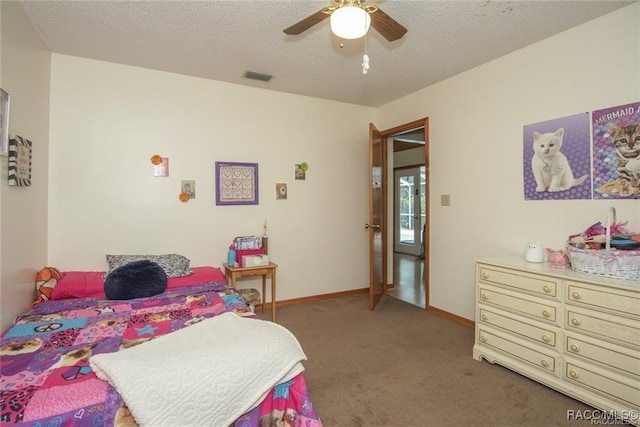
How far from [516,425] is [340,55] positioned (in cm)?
303

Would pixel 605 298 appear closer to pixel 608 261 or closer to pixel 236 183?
pixel 608 261

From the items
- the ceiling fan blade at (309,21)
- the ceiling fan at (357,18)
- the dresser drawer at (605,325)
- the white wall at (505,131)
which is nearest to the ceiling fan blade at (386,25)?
the ceiling fan at (357,18)

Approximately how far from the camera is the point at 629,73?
2.16 m

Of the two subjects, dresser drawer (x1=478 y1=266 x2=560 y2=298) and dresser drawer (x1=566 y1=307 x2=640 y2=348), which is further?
dresser drawer (x1=478 y1=266 x2=560 y2=298)

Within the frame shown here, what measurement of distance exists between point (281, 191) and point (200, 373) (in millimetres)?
2777

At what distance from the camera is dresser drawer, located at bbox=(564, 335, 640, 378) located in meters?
1.75

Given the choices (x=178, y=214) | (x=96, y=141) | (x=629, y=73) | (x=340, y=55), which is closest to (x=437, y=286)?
(x=629, y=73)

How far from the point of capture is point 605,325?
186 centimetres

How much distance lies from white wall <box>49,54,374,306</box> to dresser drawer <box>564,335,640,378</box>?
2.66 m

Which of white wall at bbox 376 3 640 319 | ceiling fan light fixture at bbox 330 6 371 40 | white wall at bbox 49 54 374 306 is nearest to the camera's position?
ceiling fan light fixture at bbox 330 6 371 40

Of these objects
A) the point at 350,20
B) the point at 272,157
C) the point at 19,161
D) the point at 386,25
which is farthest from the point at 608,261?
the point at 19,161

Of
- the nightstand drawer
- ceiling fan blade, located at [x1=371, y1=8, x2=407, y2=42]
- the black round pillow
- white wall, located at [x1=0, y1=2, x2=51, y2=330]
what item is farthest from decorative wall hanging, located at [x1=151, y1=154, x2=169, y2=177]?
ceiling fan blade, located at [x1=371, y1=8, x2=407, y2=42]

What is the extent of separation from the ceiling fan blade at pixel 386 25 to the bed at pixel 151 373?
1.82 meters

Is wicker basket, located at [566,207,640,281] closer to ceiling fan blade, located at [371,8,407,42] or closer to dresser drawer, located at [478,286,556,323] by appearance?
dresser drawer, located at [478,286,556,323]
